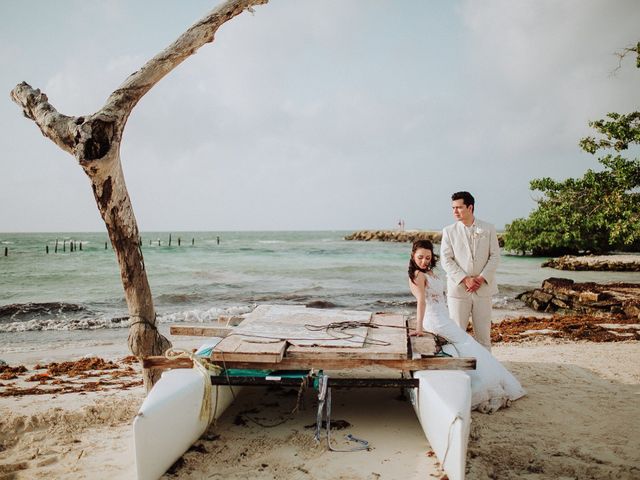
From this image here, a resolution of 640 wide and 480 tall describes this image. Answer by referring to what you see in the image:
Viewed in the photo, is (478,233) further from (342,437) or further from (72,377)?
(72,377)

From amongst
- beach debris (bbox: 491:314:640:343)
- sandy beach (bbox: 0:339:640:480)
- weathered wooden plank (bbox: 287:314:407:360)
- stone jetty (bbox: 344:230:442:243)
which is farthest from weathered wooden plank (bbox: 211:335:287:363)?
stone jetty (bbox: 344:230:442:243)

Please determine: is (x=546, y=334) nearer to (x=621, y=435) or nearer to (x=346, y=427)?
(x=621, y=435)

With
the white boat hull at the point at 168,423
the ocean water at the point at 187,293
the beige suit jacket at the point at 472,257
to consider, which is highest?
the beige suit jacket at the point at 472,257

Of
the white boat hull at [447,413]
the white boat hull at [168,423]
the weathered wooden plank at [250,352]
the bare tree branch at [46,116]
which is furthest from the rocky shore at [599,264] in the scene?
the bare tree branch at [46,116]

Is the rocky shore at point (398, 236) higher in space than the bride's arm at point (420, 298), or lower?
higher

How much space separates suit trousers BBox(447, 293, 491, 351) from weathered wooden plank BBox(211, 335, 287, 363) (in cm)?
240

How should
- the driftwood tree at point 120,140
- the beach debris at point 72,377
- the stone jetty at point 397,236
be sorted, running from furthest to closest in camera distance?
the stone jetty at point 397,236, the beach debris at point 72,377, the driftwood tree at point 120,140

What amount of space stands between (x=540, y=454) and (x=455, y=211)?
107 inches

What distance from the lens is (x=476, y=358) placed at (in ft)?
14.2

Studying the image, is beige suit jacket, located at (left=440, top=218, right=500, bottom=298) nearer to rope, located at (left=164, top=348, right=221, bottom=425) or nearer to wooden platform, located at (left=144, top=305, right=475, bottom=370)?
wooden platform, located at (left=144, top=305, right=475, bottom=370)

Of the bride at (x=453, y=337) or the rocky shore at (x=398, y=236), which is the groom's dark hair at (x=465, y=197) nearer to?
the bride at (x=453, y=337)

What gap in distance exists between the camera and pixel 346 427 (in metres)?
4.12

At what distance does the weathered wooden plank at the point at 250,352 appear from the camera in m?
3.80

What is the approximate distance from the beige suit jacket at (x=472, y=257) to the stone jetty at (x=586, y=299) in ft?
21.1
